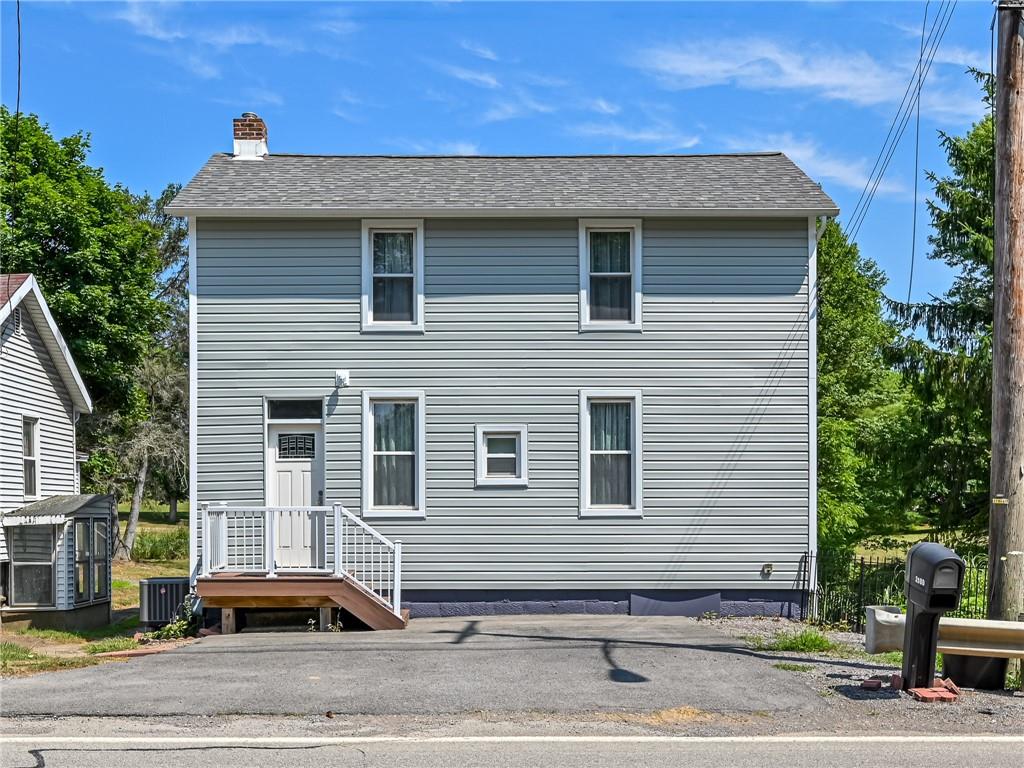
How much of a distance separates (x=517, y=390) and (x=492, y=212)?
2745mm

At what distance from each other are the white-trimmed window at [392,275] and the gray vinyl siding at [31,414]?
8.57 metres

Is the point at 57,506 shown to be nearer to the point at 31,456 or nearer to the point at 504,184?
the point at 31,456

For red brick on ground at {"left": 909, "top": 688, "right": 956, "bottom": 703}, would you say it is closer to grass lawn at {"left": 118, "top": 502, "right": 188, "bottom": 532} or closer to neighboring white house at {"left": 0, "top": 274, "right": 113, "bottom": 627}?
neighboring white house at {"left": 0, "top": 274, "right": 113, "bottom": 627}

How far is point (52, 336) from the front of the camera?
22.0 meters

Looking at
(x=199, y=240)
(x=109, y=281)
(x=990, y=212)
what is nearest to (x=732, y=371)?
(x=199, y=240)

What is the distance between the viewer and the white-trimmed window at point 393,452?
1571 cm

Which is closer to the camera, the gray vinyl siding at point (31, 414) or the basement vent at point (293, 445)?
the basement vent at point (293, 445)

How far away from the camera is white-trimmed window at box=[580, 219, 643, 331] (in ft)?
52.5

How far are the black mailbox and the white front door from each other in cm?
916

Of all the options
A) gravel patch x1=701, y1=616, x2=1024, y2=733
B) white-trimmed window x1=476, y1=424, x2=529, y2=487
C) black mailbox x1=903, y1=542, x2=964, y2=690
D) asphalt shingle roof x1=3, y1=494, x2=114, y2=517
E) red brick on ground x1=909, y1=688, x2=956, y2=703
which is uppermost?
white-trimmed window x1=476, y1=424, x2=529, y2=487

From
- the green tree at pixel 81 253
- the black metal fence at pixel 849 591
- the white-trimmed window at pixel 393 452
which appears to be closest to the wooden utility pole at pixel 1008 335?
the black metal fence at pixel 849 591

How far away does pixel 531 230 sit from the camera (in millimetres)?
16094

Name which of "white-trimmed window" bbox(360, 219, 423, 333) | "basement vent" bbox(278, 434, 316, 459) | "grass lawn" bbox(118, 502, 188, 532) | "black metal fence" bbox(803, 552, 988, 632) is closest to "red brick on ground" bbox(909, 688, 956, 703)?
"black metal fence" bbox(803, 552, 988, 632)

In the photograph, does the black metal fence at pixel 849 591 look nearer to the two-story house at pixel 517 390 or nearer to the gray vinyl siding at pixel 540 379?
the two-story house at pixel 517 390
